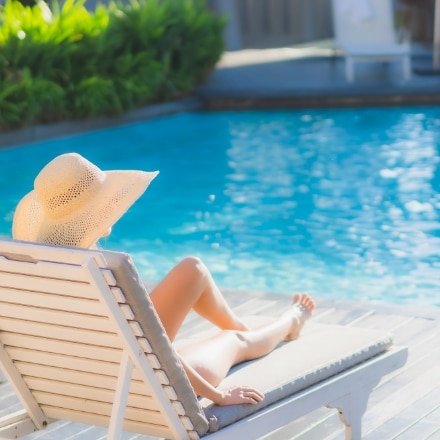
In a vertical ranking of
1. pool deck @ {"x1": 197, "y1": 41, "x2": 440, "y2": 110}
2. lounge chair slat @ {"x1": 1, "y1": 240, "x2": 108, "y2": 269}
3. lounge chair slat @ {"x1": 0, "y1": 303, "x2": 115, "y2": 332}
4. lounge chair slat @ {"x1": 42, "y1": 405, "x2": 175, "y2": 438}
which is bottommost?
pool deck @ {"x1": 197, "y1": 41, "x2": 440, "y2": 110}

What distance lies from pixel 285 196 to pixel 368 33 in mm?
6125

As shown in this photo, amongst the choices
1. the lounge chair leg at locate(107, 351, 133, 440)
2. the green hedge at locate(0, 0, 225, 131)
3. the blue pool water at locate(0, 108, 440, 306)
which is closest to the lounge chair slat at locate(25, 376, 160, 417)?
the lounge chair leg at locate(107, 351, 133, 440)

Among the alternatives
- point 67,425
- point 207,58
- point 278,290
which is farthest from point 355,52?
point 67,425

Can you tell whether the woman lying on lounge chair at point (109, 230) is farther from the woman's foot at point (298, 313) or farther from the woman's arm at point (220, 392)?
the woman's foot at point (298, 313)

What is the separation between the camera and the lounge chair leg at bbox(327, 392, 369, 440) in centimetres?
343

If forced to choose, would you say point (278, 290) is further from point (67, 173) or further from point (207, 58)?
point (207, 58)

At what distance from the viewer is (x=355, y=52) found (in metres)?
14.8

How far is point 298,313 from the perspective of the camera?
375cm

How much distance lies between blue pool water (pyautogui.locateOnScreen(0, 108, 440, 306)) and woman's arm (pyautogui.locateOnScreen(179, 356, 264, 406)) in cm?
345

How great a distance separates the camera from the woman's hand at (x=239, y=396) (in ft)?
9.91

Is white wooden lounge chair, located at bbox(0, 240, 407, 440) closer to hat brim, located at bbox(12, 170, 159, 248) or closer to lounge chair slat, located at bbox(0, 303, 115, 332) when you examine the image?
lounge chair slat, located at bbox(0, 303, 115, 332)

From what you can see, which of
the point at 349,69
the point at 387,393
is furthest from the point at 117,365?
the point at 349,69

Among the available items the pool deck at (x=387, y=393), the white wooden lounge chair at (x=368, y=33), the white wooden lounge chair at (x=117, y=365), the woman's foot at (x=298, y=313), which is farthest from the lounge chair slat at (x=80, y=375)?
the white wooden lounge chair at (x=368, y=33)

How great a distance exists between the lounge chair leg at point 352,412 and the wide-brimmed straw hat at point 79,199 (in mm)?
959
